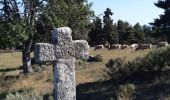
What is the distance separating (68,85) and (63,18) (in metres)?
23.5

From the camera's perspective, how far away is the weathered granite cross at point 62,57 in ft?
32.8

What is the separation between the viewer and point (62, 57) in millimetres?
10164

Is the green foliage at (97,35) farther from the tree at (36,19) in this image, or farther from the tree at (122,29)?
the tree at (36,19)

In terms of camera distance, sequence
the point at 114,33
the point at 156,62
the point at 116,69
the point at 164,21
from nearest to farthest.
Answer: the point at 156,62
the point at 116,69
the point at 164,21
the point at 114,33

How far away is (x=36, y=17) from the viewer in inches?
1336

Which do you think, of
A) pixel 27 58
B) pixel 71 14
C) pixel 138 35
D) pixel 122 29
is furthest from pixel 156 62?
pixel 138 35

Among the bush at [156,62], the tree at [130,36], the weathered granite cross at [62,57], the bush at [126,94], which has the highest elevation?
the tree at [130,36]

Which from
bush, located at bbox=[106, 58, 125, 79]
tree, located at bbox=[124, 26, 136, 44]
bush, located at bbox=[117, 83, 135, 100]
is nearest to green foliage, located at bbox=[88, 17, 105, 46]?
A: tree, located at bbox=[124, 26, 136, 44]

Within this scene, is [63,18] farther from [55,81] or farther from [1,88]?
[55,81]

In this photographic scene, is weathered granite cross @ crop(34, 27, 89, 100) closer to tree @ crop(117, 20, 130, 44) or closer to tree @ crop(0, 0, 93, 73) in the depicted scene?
tree @ crop(0, 0, 93, 73)

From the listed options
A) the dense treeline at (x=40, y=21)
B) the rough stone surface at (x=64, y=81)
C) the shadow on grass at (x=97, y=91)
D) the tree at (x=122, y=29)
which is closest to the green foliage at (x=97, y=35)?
the tree at (x=122, y=29)

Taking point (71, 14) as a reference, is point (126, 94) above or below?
below

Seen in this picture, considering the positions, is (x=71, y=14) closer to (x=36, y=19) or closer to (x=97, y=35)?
(x=36, y=19)

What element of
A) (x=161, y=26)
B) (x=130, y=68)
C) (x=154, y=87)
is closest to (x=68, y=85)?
(x=154, y=87)
